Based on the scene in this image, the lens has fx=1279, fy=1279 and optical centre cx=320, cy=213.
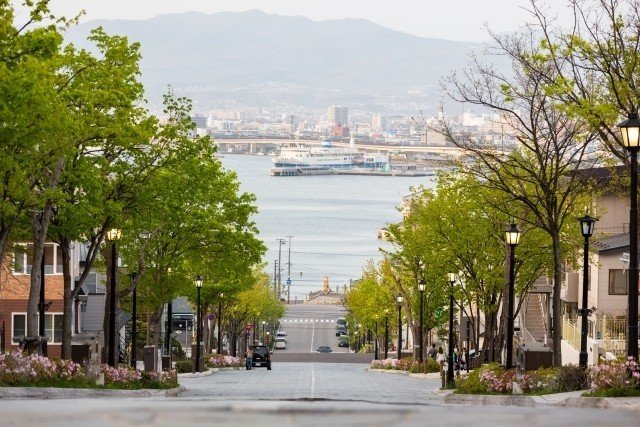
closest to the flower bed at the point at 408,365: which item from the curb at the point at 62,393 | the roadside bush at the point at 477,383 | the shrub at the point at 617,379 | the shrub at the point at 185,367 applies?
the shrub at the point at 185,367

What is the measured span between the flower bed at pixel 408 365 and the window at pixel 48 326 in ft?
58.5

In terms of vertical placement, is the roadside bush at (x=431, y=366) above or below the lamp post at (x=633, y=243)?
below

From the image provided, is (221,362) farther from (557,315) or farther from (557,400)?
(557,400)

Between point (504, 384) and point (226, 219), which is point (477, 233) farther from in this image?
point (504, 384)

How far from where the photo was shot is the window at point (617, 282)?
59656mm

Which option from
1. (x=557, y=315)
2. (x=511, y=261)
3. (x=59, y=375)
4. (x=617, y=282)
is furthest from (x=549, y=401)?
(x=617, y=282)

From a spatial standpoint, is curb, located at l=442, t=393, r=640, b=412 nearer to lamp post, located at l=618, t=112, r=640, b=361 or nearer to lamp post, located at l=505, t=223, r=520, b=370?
lamp post, located at l=618, t=112, r=640, b=361

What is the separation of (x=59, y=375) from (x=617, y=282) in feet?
117

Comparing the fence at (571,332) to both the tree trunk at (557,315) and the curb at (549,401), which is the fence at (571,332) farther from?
the curb at (549,401)

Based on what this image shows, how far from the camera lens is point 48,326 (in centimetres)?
6172

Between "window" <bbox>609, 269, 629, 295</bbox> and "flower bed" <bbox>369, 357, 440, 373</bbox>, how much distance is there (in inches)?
405

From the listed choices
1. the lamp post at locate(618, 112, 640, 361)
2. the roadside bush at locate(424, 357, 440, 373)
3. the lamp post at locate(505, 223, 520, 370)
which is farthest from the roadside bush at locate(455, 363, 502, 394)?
the roadside bush at locate(424, 357, 440, 373)

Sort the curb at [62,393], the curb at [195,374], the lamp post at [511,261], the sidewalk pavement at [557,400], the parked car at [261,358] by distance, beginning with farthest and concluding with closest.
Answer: the parked car at [261,358] → the curb at [195,374] → the lamp post at [511,261] → the curb at [62,393] → the sidewalk pavement at [557,400]

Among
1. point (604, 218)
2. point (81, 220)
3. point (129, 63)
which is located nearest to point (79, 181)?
point (81, 220)
